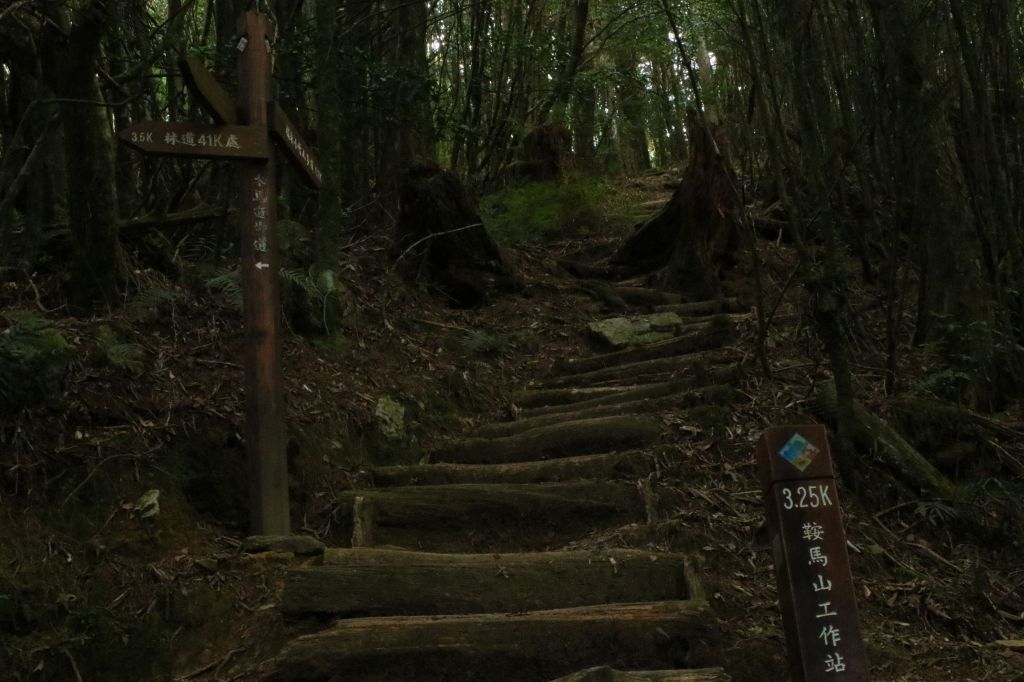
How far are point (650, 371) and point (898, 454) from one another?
2349 millimetres

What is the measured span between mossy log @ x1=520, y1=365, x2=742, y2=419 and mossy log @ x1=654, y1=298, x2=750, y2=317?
8.16ft

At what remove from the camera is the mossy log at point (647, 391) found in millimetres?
5961

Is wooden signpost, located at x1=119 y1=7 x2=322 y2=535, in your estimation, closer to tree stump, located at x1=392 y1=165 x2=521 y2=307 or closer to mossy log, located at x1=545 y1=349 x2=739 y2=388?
mossy log, located at x1=545 y1=349 x2=739 y2=388

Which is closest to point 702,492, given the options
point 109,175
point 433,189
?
point 109,175

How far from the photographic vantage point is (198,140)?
414 cm

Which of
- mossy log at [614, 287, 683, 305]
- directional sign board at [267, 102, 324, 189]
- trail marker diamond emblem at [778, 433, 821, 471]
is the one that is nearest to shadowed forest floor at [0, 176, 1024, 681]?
trail marker diamond emblem at [778, 433, 821, 471]

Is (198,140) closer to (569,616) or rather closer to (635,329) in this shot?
(569,616)

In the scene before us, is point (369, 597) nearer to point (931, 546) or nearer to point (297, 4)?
point (931, 546)

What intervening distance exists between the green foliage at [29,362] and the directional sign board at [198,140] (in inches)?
42.3

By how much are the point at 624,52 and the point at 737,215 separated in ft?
34.1

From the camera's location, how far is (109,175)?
15.9ft

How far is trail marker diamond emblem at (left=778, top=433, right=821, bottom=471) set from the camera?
2.90 m

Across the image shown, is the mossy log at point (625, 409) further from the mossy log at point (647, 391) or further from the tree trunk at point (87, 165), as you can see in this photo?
the tree trunk at point (87, 165)

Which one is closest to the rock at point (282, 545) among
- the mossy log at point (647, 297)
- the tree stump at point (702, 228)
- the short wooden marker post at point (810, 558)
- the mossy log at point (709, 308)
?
the short wooden marker post at point (810, 558)
